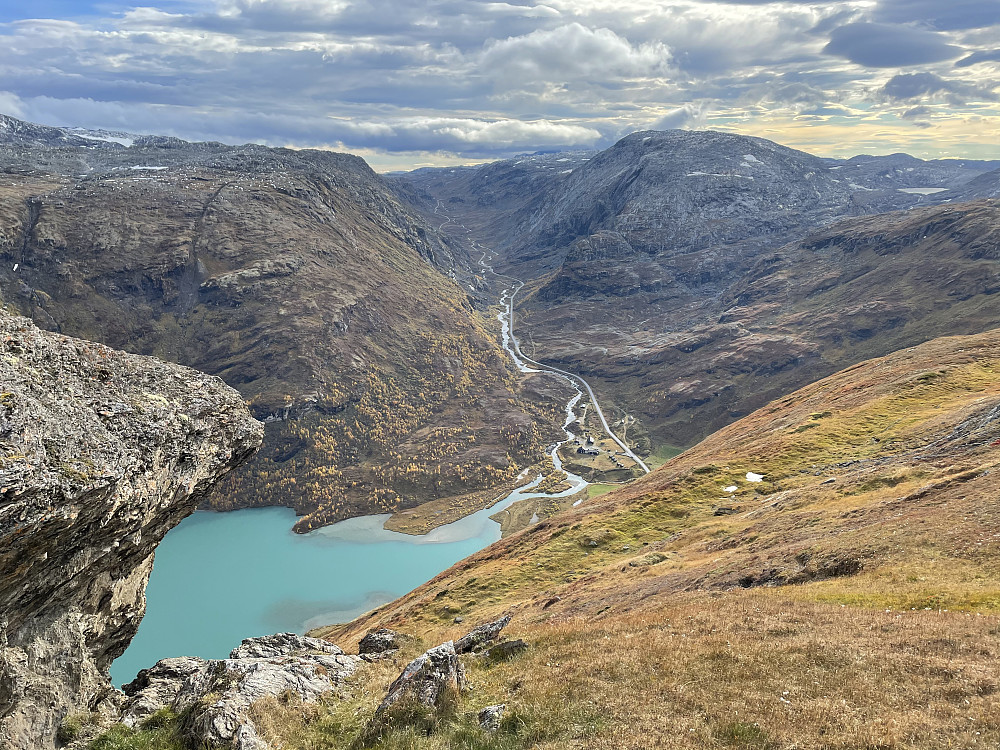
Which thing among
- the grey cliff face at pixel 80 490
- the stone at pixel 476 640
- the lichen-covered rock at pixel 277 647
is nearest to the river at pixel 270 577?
the lichen-covered rock at pixel 277 647

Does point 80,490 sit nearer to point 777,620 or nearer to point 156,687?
point 156,687

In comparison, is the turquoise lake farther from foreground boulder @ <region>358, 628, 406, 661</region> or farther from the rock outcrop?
the rock outcrop

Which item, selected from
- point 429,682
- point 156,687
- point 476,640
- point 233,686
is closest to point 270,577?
point 156,687

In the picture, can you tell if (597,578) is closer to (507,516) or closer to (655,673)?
(655,673)

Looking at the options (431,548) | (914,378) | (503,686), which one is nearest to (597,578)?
(503,686)

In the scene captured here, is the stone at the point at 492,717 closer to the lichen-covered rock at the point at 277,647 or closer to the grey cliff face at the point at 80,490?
the lichen-covered rock at the point at 277,647
